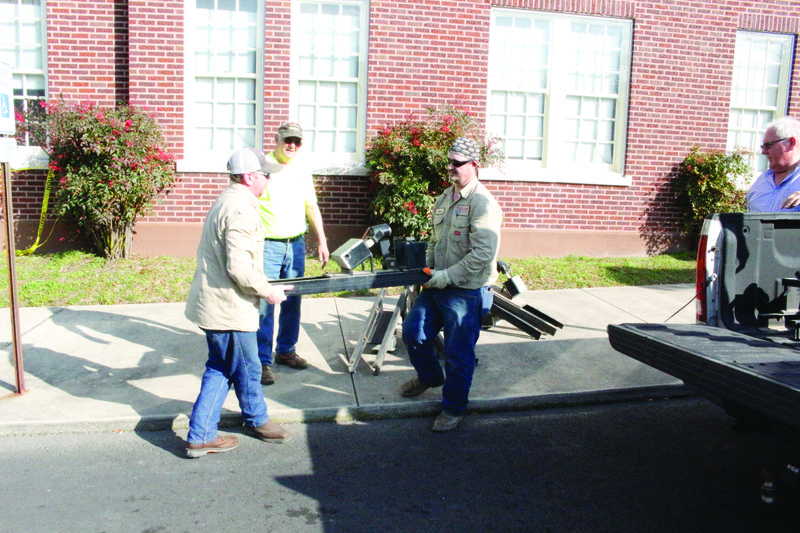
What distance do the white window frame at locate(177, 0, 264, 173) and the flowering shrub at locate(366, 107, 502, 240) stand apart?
190 centimetres

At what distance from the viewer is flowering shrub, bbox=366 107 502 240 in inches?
336

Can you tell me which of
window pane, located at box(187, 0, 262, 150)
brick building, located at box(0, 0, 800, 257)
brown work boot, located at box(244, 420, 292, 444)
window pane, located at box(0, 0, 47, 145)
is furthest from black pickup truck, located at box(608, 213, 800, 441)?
window pane, located at box(0, 0, 47, 145)

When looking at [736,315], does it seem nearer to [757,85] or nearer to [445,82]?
[445,82]

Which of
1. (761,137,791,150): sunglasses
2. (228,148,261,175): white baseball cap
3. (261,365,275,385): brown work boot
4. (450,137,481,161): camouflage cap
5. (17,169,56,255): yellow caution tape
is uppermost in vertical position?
(761,137,791,150): sunglasses

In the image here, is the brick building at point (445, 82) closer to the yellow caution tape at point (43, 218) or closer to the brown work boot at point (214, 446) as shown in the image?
the yellow caution tape at point (43, 218)

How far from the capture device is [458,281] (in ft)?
13.9

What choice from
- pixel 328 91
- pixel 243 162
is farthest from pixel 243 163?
pixel 328 91

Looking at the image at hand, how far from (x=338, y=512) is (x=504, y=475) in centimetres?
101

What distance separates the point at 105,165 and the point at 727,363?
765 cm

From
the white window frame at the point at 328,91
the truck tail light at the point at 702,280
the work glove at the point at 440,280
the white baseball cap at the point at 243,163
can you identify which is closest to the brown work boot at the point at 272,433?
the work glove at the point at 440,280

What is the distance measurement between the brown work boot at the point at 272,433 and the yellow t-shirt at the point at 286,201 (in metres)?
1.51

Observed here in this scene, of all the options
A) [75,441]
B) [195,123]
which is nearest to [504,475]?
[75,441]

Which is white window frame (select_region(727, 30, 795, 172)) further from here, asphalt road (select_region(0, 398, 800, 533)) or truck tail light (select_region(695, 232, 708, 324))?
asphalt road (select_region(0, 398, 800, 533))

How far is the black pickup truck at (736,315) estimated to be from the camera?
313 cm
